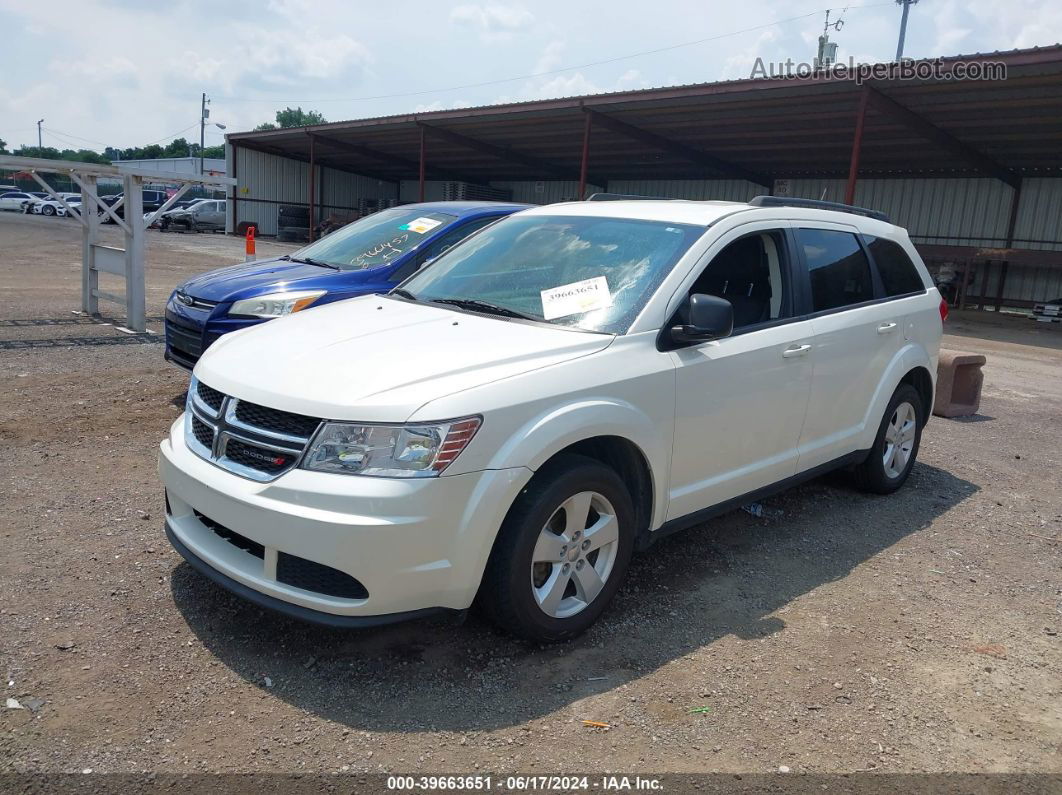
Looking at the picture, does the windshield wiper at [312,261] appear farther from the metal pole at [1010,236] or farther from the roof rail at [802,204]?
the metal pole at [1010,236]

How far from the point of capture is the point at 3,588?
3.59 metres

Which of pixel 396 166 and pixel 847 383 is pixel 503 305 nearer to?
pixel 847 383

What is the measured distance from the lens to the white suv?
113 inches

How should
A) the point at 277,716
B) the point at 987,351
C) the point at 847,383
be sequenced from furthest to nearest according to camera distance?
the point at 987,351 → the point at 847,383 → the point at 277,716

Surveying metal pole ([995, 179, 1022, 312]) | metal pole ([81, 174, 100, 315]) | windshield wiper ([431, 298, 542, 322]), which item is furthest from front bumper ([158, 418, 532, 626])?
metal pole ([995, 179, 1022, 312])

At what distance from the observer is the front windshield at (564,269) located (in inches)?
146

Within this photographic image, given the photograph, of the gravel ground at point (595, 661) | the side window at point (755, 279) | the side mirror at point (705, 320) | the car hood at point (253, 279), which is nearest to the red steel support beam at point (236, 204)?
the car hood at point (253, 279)

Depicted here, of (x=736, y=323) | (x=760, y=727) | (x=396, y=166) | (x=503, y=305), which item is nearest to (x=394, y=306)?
(x=503, y=305)

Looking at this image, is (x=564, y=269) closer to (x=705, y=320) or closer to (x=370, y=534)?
(x=705, y=320)

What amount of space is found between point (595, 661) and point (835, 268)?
280 centimetres

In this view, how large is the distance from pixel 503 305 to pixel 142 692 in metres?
2.16

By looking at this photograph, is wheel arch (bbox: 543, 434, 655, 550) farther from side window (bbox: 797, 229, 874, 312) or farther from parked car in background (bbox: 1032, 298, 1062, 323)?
parked car in background (bbox: 1032, 298, 1062, 323)

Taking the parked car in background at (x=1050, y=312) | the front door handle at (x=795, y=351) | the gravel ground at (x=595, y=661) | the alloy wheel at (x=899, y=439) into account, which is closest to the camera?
the gravel ground at (x=595, y=661)

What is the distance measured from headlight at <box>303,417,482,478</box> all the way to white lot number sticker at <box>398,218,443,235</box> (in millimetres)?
4302
